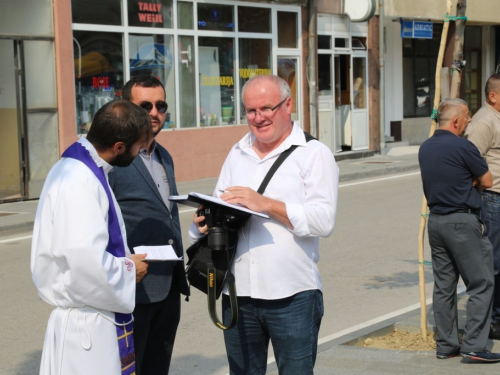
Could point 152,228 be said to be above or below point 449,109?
below

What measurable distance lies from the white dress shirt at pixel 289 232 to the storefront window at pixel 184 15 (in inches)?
589

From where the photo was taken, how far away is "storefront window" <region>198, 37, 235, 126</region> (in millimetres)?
19391

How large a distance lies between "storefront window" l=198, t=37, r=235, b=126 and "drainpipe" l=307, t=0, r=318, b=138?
2.72m

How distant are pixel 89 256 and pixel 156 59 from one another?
50.3 feet

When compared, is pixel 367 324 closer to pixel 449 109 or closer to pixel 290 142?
pixel 449 109

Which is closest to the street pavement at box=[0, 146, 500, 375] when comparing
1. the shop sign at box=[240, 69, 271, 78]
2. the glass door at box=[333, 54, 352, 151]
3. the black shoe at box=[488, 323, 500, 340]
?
the black shoe at box=[488, 323, 500, 340]

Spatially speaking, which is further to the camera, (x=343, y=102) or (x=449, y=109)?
(x=343, y=102)

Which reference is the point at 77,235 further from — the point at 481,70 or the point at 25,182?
the point at 481,70

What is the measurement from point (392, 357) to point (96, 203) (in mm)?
3233

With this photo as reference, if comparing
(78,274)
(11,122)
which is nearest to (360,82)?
(11,122)

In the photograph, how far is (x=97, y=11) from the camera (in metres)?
16.8

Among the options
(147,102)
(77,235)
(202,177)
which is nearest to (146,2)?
(202,177)

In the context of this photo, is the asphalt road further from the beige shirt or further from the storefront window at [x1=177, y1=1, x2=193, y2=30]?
the storefront window at [x1=177, y1=1, x2=193, y2=30]

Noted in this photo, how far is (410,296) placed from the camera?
27.3 ft
